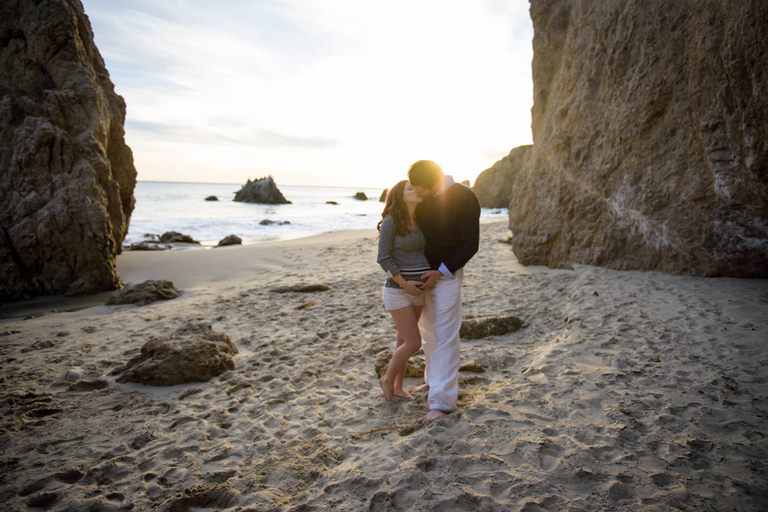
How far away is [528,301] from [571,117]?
420 centimetres

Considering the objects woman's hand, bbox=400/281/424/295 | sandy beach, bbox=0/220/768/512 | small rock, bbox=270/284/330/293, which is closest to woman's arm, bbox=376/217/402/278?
woman's hand, bbox=400/281/424/295

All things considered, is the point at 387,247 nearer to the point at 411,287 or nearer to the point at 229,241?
the point at 411,287

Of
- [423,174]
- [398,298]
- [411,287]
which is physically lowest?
[398,298]

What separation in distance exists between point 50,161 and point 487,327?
9.13 meters

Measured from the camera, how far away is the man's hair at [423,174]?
2963 mm

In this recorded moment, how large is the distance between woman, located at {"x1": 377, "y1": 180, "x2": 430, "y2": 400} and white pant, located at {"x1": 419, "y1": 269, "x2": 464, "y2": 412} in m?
0.18

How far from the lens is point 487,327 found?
205 inches

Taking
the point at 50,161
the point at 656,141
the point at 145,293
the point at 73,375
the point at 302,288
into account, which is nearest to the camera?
the point at 73,375

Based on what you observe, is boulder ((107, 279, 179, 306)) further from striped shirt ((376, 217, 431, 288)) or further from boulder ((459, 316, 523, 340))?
striped shirt ((376, 217, 431, 288))

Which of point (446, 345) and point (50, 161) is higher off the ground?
point (50, 161)

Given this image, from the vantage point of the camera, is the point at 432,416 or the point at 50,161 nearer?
the point at 432,416

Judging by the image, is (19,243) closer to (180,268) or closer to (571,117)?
(180,268)

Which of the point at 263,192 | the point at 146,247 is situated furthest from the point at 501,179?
the point at 146,247

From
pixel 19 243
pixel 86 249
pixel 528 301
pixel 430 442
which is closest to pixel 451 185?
pixel 430 442
